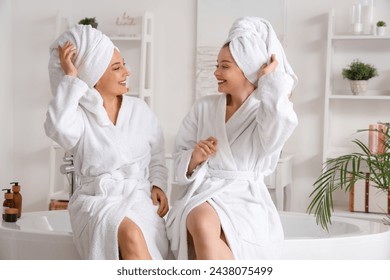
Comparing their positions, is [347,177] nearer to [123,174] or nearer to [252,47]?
[252,47]

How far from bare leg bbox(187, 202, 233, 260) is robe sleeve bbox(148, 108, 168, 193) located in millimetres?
274

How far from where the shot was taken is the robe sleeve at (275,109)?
7.26ft

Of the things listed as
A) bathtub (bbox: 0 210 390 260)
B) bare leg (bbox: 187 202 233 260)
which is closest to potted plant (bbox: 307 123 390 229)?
bathtub (bbox: 0 210 390 260)

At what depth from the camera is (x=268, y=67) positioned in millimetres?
2312

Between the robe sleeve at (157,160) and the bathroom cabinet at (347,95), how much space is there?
1744 millimetres

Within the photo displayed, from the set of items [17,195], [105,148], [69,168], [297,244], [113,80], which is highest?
[113,80]

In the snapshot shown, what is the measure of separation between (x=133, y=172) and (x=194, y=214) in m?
0.29

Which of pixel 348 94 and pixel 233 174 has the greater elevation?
pixel 348 94

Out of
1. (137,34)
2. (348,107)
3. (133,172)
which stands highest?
(137,34)

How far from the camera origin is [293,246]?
2578 millimetres

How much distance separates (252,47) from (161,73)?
216 centimetres

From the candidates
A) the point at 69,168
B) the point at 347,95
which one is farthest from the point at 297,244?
the point at 347,95

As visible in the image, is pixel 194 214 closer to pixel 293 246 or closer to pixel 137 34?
pixel 293 246

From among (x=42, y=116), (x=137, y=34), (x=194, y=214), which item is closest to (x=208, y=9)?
(x=137, y=34)
